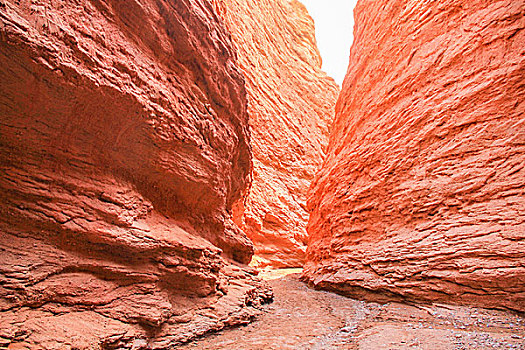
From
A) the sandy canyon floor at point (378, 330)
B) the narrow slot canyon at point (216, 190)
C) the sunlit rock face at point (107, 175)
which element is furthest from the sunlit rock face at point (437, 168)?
the sunlit rock face at point (107, 175)

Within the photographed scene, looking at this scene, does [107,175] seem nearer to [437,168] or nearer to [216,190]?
[216,190]

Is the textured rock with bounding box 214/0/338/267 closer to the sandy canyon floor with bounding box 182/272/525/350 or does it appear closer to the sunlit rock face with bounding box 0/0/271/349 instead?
the sunlit rock face with bounding box 0/0/271/349

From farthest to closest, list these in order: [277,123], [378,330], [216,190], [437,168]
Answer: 1. [277,123]
2. [216,190]
3. [437,168]
4. [378,330]

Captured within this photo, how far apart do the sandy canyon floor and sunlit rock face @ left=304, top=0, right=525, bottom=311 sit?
0.39 m

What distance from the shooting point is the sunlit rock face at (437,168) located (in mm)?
4219

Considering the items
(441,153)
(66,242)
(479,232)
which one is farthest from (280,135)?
(66,242)

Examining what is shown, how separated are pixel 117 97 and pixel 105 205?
146 centimetres

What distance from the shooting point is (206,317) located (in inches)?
161

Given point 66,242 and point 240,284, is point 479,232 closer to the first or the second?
point 240,284

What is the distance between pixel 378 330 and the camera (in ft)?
12.2

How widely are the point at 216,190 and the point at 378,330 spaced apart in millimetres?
3829

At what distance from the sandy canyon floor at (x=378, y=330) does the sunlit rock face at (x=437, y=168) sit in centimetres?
39

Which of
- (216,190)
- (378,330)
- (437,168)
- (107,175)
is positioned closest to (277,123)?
(216,190)

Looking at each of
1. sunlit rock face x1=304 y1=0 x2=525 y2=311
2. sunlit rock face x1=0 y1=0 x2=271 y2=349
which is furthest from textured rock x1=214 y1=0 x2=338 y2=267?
sunlit rock face x1=0 y1=0 x2=271 y2=349
